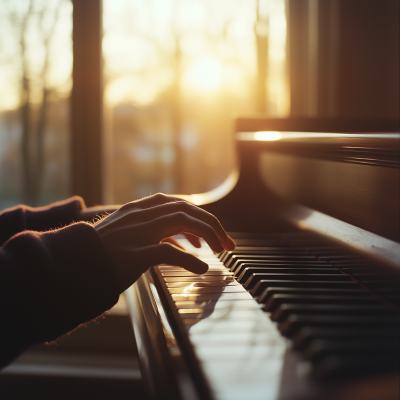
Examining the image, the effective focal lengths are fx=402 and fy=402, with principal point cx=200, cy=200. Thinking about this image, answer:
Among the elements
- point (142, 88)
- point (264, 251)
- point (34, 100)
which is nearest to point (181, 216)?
point (264, 251)

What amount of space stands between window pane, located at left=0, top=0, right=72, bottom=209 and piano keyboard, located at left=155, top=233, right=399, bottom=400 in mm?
1526

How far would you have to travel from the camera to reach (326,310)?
0.53 m

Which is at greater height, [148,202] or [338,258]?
[148,202]

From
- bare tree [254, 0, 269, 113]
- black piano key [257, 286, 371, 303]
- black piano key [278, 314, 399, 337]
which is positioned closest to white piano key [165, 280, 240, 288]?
black piano key [257, 286, 371, 303]

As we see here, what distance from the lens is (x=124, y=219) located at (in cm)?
75

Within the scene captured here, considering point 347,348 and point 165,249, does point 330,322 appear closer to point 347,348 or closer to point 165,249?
point 347,348

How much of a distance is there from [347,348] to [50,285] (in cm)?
45

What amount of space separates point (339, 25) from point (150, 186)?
127 cm

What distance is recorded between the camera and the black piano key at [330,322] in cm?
49

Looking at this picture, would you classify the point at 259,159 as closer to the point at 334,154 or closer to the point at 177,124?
the point at 334,154

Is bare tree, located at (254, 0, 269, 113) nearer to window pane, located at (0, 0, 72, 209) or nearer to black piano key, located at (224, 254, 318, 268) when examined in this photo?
window pane, located at (0, 0, 72, 209)

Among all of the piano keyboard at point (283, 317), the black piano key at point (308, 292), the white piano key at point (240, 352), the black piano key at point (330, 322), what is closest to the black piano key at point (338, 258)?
the piano keyboard at point (283, 317)

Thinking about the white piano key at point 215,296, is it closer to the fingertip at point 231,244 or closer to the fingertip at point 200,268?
the fingertip at point 200,268

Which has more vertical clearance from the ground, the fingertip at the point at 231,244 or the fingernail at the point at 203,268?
the fingertip at the point at 231,244
